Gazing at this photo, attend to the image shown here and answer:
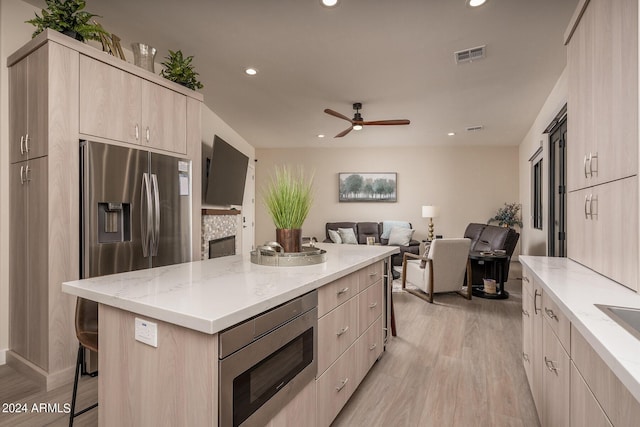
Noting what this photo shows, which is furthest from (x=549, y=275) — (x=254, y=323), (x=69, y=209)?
(x=69, y=209)

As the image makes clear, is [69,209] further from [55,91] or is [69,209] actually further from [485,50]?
[485,50]

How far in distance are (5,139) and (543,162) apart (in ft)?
19.8

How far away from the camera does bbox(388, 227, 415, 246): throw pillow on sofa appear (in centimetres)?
715

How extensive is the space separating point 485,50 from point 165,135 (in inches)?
117

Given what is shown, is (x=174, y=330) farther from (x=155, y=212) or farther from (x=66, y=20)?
(x=66, y=20)

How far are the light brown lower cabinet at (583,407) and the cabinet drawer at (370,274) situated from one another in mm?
1137

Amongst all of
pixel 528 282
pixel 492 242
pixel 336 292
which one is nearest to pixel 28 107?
pixel 336 292

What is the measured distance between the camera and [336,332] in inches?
69.1

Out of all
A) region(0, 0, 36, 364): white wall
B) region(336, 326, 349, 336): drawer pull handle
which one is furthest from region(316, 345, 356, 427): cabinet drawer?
region(0, 0, 36, 364): white wall

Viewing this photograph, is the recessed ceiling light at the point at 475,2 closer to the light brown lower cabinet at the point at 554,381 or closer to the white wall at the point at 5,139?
the light brown lower cabinet at the point at 554,381

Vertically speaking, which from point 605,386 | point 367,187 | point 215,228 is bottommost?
point 605,386

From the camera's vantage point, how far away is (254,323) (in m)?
1.12

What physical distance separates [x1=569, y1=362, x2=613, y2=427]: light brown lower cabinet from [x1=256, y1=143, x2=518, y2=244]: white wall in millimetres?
6743

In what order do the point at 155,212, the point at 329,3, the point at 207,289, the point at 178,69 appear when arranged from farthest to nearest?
the point at 178,69 → the point at 155,212 → the point at 329,3 → the point at 207,289
